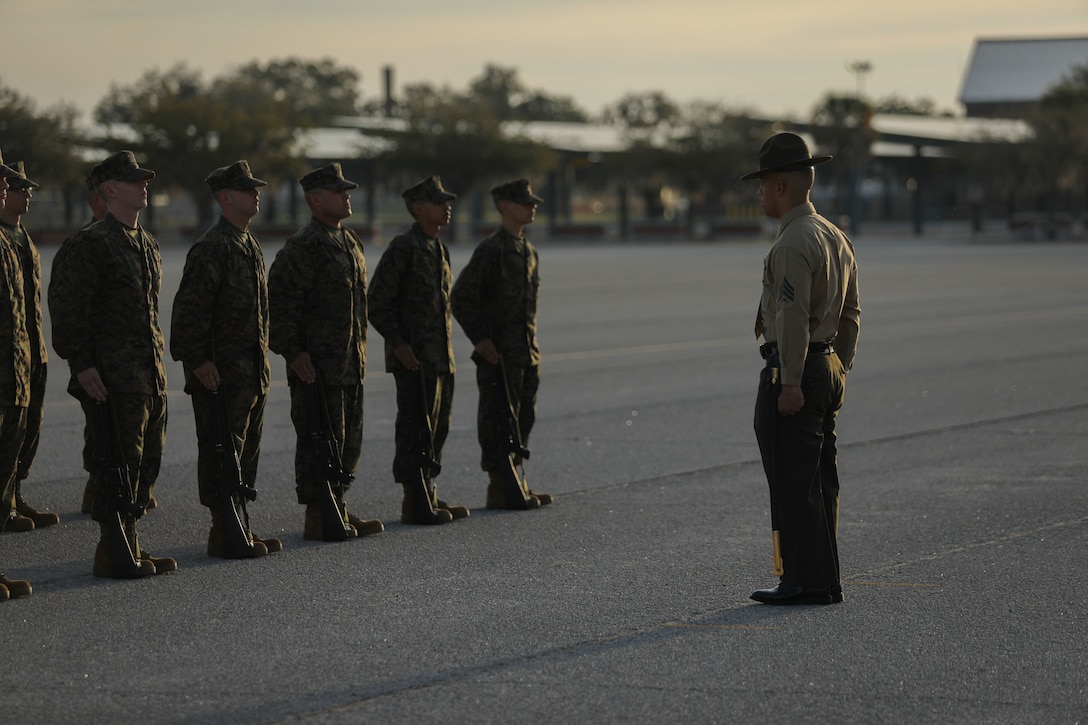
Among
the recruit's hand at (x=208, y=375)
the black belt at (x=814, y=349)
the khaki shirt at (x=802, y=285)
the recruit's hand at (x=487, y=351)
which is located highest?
the khaki shirt at (x=802, y=285)

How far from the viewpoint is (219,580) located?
7.61 metres

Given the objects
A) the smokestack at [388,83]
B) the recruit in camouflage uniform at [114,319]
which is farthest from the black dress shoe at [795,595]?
the smokestack at [388,83]

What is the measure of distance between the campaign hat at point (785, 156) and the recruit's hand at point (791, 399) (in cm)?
92

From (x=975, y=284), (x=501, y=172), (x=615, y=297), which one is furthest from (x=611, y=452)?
(x=501, y=172)

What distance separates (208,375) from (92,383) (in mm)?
639

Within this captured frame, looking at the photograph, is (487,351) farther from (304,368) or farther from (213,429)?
(213,429)

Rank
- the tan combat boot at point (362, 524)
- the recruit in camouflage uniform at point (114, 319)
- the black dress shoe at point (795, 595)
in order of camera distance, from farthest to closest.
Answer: the tan combat boot at point (362, 524) → the recruit in camouflage uniform at point (114, 319) → the black dress shoe at point (795, 595)

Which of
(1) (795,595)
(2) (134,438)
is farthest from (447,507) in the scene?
(1) (795,595)

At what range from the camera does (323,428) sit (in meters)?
8.62

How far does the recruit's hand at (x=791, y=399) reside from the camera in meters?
6.86

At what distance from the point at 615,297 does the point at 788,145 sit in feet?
76.0

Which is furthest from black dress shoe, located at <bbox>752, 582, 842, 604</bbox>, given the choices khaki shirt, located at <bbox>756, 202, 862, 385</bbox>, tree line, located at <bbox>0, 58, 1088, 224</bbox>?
tree line, located at <bbox>0, 58, 1088, 224</bbox>

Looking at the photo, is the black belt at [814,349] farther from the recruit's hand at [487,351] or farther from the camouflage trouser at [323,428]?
the recruit's hand at [487,351]

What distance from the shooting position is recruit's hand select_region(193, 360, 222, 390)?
7992 millimetres
